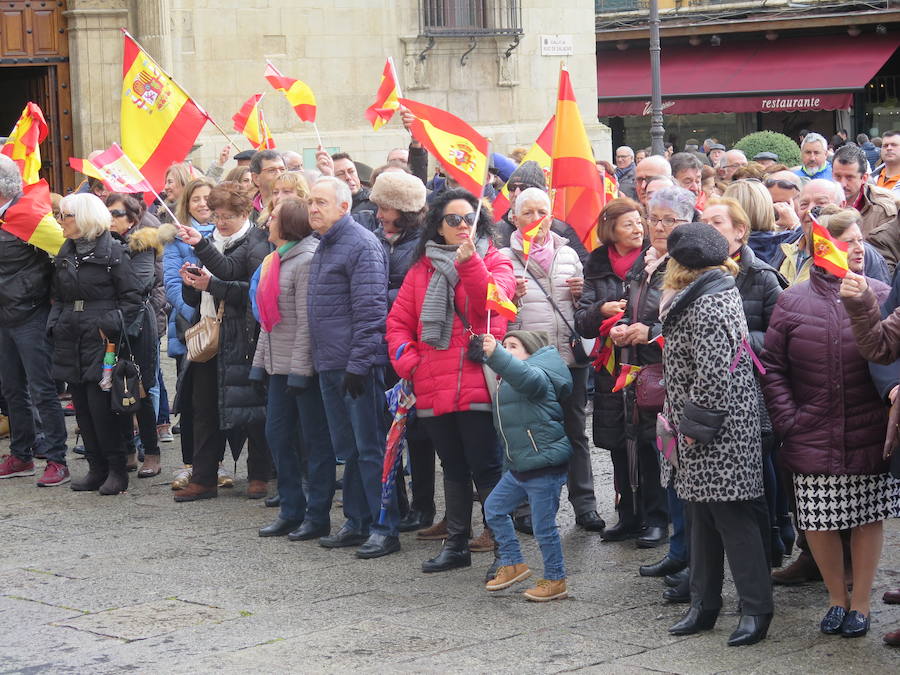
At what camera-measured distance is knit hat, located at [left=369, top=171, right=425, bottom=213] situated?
7.78 meters

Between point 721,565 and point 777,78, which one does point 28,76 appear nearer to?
point 721,565

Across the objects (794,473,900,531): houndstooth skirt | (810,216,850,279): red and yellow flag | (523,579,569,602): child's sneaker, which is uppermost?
(810,216,850,279): red and yellow flag

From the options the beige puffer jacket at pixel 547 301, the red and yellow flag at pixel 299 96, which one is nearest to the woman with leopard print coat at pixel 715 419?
the beige puffer jacket at pixel 547 301

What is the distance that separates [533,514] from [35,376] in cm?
448

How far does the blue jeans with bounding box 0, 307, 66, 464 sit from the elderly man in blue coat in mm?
2807

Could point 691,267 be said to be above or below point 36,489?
above

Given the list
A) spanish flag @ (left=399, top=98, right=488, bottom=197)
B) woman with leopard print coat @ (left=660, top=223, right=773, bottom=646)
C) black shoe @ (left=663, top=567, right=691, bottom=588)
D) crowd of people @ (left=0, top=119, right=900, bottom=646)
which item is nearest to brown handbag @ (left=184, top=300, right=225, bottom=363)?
crowd of people @ (left=0, top=119, right=900, bottom=646)

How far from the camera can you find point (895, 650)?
5.77 meters

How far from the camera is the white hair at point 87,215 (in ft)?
30.1

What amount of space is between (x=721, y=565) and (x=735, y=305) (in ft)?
3.56

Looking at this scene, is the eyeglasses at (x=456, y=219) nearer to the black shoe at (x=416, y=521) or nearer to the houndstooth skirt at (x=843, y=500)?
the black shoe at (x=416, y=521)

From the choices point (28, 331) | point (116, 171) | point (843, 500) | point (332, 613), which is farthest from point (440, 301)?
point (28, 331)

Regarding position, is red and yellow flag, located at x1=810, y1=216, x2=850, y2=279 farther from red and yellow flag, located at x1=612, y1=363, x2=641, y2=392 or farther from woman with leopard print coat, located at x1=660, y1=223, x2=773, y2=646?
red and yellow flag, located at x1=612, y1=363, x2=641, y2=392

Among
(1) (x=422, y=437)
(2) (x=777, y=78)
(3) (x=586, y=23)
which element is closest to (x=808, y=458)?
(1) (x=422, y=437)
